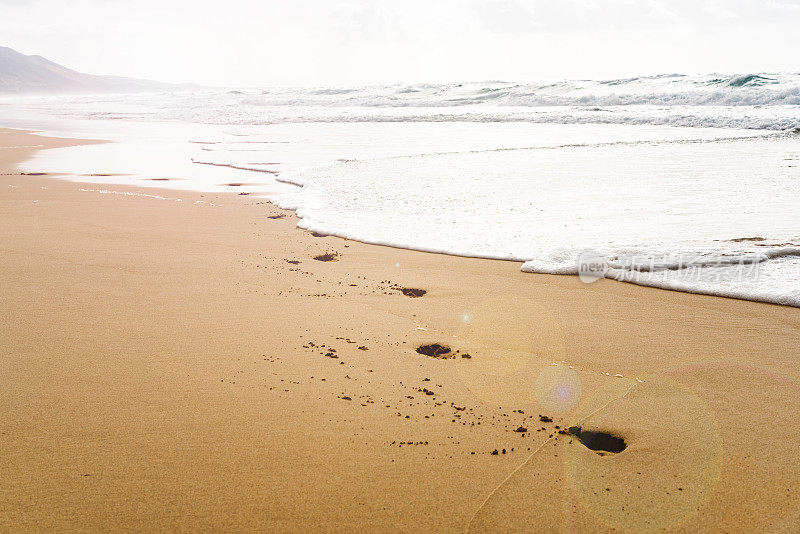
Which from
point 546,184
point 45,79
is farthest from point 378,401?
point 45,79

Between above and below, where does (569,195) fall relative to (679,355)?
above

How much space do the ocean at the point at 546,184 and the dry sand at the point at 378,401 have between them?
655mm

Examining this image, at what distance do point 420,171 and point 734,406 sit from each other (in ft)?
23.0

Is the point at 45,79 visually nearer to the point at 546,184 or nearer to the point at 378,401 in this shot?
the point at 546,184

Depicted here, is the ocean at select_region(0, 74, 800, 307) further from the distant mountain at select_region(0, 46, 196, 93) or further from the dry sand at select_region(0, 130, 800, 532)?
the distant mountain at select_region(0, 46, 196, 93)

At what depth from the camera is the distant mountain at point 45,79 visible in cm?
12219

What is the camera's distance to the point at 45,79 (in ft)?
445

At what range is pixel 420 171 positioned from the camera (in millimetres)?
9008

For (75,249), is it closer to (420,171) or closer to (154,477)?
(154,477)

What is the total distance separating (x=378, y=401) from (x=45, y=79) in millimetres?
164718

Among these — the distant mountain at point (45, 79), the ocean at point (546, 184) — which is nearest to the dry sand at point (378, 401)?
the ocean at point (546, 184)

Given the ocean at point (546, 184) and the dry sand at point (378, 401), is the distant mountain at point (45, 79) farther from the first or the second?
the dry sand at point (378, 401)

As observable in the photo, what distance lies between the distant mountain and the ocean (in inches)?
5072

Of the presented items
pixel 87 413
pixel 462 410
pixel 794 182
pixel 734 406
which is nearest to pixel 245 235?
pixel 87 413
